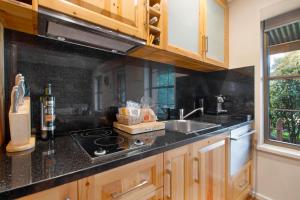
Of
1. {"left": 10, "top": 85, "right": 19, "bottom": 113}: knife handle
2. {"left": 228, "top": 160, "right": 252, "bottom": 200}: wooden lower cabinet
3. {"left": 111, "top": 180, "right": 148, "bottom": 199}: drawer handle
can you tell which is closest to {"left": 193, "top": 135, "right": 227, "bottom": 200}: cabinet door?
{"left": 228, "top": 160, "right": 252, "bottom": 200}: wooden lower cabinet

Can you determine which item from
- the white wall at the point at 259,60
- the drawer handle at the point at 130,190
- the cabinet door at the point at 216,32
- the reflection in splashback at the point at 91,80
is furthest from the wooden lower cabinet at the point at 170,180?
the cabinet door at the point at 216,32

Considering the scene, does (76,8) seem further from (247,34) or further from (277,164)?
(277,164)

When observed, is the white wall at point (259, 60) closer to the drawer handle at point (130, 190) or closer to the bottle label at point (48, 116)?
the drawer handle at point (130, 190)

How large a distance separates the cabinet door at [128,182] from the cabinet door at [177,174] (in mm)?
53

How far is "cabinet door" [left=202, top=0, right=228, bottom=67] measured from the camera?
63.8 inches

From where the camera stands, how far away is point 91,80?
47.3 inches

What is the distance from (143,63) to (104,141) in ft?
2.85

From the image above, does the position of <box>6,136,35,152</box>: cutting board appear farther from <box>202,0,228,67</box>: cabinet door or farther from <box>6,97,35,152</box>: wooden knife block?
<box>202,0,228,67</box>: cabinet door

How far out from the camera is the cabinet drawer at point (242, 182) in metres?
1.47

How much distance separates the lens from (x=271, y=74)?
1727 mm

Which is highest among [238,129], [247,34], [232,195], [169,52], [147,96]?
[247,34]

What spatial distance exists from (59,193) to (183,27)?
141 cm

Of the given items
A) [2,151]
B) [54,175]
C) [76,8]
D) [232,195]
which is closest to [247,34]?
[232,195]

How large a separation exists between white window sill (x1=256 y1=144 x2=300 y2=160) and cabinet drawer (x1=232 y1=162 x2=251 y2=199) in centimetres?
23
